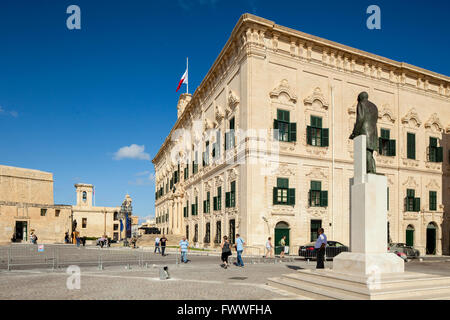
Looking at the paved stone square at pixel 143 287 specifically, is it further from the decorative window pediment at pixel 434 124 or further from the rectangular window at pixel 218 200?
the decorative window pediment at pixel 434 124

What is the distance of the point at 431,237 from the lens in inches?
1399

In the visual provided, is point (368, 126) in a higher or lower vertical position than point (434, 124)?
lower

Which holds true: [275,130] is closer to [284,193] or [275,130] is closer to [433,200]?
[284,193]

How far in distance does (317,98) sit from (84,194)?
225 ft

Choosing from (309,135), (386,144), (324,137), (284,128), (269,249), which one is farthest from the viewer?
(386,144)

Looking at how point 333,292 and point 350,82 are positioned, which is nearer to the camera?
point 333,292

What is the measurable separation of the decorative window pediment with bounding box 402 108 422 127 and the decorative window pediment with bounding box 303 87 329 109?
8756 mm

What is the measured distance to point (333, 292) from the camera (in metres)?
9.91

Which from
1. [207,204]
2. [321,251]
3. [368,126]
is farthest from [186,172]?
[368,126]

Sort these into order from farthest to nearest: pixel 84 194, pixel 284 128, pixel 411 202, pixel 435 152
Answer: pixel 84 194 < pixel 435 152 < pixel 411 202 < pixel 284 128

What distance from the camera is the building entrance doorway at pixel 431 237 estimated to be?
1387 inches

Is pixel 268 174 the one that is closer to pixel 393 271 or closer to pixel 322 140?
pixel 322 140
